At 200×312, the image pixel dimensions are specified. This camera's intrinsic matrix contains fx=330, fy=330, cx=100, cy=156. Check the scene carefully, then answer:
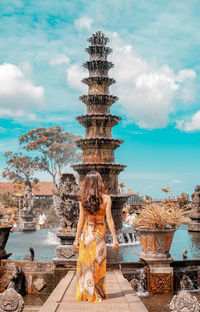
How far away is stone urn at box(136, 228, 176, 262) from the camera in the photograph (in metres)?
7.59

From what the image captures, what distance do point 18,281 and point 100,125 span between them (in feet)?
40.5

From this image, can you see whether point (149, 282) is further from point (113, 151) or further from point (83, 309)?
A: point (113, 151)

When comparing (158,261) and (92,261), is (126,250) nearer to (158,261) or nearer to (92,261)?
(158,261)

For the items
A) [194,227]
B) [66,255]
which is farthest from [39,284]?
[194,227]

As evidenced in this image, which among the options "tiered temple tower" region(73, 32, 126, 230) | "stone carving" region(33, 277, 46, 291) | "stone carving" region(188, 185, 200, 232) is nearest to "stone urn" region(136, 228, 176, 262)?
"stone carving" region(33, 277, 46, 291)

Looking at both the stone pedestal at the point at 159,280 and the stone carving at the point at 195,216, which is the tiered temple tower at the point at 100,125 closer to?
the stone carving at the point at 195,216

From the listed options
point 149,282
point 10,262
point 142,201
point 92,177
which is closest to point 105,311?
point 92,177

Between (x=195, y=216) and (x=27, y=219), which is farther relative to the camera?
(x=27, y=219)

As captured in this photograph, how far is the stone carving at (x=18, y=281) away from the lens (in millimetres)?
7469

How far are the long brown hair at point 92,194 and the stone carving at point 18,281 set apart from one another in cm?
345

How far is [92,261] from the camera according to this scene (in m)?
5.14

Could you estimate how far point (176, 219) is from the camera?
25.4ft

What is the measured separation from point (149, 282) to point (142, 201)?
88.0 feet

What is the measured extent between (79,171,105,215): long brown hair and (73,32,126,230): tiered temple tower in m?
11.8
